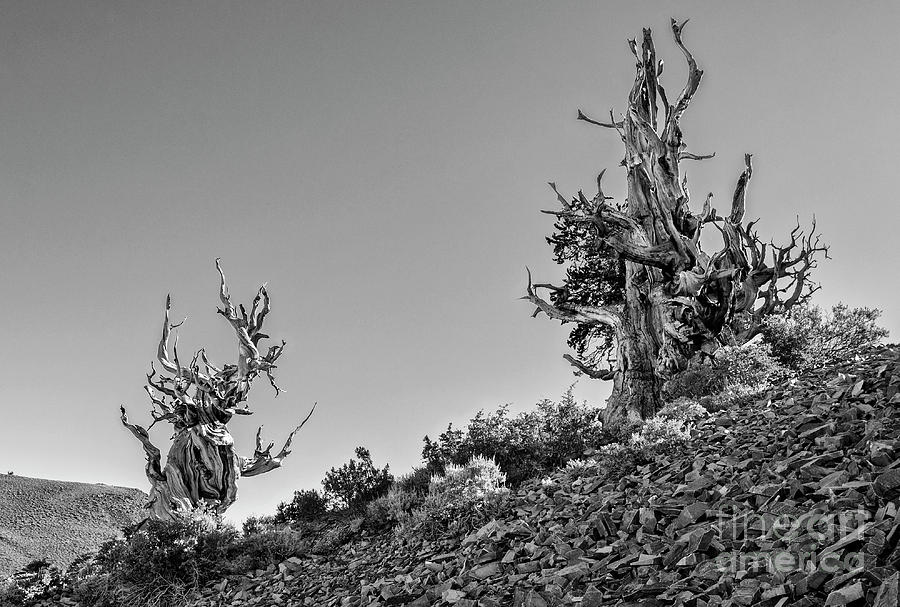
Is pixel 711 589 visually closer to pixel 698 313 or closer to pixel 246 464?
pixel 698 313

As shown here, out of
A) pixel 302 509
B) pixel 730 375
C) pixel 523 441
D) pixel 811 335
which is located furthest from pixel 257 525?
pixel 811 335

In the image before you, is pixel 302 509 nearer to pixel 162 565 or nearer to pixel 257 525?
pixel 257 525

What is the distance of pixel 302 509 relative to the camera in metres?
12.8

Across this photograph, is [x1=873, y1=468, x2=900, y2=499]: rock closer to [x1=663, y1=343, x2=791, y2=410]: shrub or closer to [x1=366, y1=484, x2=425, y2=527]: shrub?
[x1=663, y1=343, x2=791, y2=410]: shrub

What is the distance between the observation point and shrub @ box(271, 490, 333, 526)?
12.6m

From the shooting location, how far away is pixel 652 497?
6.73 metres

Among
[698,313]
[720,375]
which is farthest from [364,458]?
[698,313]


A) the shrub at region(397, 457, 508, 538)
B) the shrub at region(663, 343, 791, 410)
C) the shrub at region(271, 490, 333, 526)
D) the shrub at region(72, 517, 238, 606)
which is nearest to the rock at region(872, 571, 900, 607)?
the shrub at region(397, 457, 508, 538)

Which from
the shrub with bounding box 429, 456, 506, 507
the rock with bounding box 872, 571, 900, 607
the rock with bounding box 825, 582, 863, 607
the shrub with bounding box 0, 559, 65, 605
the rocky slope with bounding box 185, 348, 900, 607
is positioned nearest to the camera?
the rock with bounding box 872, 571, 900, 607

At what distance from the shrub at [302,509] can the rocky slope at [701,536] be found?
2.53 m

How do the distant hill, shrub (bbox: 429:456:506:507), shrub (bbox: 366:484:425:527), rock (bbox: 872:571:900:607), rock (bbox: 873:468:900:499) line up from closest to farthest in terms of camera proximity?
1. rock (bbox: 872:571:900:607)
2. rock (bbox: 873:468:900:499)
3. shrub (bbox: 429:456:506:507)
4. shrub (bbox: 366:484:425:527)
5. the distant hill

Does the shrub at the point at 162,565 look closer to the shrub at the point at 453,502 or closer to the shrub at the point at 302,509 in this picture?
the shrub at the point at 302,509

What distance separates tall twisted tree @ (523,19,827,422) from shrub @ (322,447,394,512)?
19.2 feet

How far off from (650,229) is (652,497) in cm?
1163
